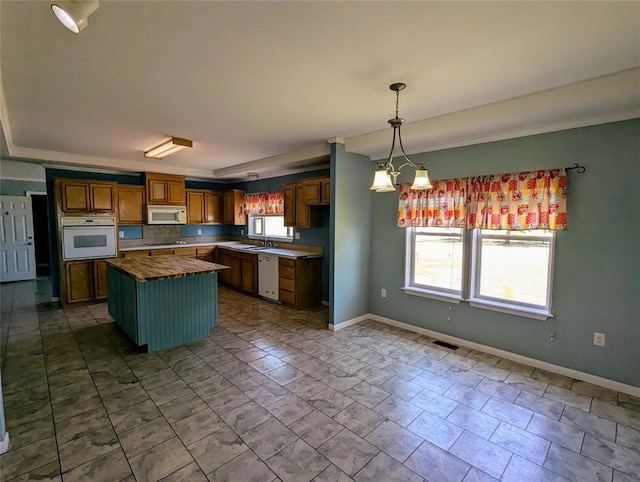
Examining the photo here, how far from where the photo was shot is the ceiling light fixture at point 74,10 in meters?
1.29

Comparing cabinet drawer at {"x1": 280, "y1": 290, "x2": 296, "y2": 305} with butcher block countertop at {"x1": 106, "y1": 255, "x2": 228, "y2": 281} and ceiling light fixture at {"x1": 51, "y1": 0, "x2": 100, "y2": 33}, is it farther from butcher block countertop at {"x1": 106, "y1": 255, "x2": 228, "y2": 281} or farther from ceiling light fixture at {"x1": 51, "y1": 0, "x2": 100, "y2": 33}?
ceiling light fixture at {"x1": 51, "y1": 0, "x2": 100, "y2": 33}

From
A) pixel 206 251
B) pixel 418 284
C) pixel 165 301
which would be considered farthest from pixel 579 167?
pixel 206 251

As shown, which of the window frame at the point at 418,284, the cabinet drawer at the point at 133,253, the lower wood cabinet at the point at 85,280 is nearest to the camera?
the window frame at the point at 418,284

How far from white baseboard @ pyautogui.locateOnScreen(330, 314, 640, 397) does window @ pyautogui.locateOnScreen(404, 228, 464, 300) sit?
1.65ft

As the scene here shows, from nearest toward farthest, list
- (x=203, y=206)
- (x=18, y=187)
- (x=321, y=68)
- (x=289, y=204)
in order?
(x=321, y=68), (x=289, y=204), (x=18, y=187), (x=203, y=206)

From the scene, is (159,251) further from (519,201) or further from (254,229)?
(519,201)

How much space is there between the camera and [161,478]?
1.79 metres

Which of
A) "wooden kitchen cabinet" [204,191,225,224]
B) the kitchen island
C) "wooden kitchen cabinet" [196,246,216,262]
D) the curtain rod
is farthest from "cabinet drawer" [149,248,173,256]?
the curtain rod

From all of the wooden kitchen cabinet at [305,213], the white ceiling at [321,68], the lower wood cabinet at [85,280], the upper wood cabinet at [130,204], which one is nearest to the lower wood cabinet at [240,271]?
the wooden kitchen cabinet at [305,213]

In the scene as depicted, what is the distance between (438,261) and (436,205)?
71 cm

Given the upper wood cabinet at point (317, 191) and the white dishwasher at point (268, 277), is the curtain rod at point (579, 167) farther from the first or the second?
the white dishwasher at point (268, 277)

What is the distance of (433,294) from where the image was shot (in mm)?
3891

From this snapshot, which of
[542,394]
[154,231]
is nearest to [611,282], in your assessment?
[542,394]

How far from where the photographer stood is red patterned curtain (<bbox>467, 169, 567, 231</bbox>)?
2924 mm
